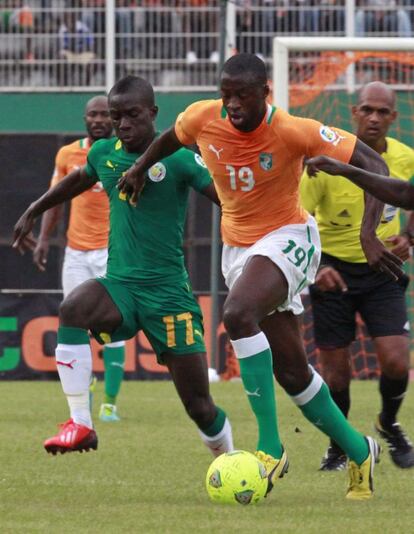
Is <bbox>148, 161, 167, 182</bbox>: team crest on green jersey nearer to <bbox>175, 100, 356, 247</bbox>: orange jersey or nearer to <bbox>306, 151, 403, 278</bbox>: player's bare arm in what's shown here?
<bbox>175, 100, 356, 247</bbox>: orange jersey

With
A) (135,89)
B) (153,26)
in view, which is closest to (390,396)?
(135,89)

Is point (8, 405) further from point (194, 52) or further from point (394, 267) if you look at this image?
point (194, 52)

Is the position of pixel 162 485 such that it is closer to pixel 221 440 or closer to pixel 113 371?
pixel 221 440

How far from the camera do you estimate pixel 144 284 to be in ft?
24.4

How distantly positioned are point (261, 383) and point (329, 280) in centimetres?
156

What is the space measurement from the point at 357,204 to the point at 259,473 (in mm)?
2589

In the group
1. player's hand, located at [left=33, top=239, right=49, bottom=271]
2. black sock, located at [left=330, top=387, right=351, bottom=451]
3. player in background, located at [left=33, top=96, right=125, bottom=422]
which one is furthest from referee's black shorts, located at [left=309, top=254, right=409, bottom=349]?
player in background, located at [left=33, top=96, right=125, bottom=422]

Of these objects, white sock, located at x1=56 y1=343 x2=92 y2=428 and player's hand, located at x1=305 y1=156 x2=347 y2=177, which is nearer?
player's hand, located at x1=305 y1=156 x2=347 y2=177

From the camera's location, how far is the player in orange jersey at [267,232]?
6.68m

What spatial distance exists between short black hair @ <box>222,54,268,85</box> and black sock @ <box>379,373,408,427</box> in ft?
8.35

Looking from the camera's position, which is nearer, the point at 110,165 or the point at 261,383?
the point at 261,383

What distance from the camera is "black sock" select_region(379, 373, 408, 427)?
862 cm

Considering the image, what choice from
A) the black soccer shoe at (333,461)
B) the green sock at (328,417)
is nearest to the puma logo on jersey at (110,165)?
the green sock at (328,417)

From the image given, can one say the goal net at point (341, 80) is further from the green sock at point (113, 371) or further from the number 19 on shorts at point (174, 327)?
the number 19 on shorts at point (174, 327)
